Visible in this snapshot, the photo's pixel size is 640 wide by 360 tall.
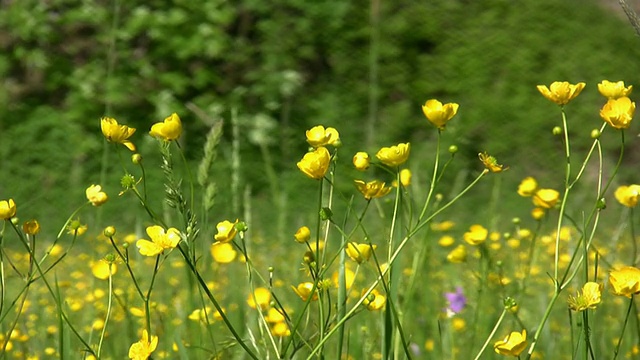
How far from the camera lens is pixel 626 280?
3.56ft

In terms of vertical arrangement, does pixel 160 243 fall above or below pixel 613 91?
below

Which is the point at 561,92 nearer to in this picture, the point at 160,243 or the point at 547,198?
the point at 547,198

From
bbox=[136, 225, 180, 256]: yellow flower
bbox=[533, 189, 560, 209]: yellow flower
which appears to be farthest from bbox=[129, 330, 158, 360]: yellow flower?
bbox=[533, 189, 560, 209]: yellow flower

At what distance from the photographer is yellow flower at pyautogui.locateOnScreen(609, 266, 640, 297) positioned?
1.07 m

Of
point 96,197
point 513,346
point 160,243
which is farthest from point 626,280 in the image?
point 96,197

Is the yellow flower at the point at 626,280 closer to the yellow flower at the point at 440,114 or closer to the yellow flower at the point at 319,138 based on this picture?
the yellow flower at the point at 440,114

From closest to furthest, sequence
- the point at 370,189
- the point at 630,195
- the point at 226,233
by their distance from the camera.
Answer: the point at 226,233 → the point at 370,189 → the point at 630,195

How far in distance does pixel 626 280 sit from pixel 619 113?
23cm

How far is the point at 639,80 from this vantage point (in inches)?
291

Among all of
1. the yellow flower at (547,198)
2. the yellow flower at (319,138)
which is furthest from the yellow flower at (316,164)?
the yellow flower at (547,198)

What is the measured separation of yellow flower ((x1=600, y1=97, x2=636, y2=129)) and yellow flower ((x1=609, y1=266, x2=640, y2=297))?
194mm

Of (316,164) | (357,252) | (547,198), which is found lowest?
(547,198)

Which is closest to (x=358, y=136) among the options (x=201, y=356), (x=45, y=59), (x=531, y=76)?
(x=531, y=76)

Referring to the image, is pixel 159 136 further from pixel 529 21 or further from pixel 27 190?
pixel 529 21
